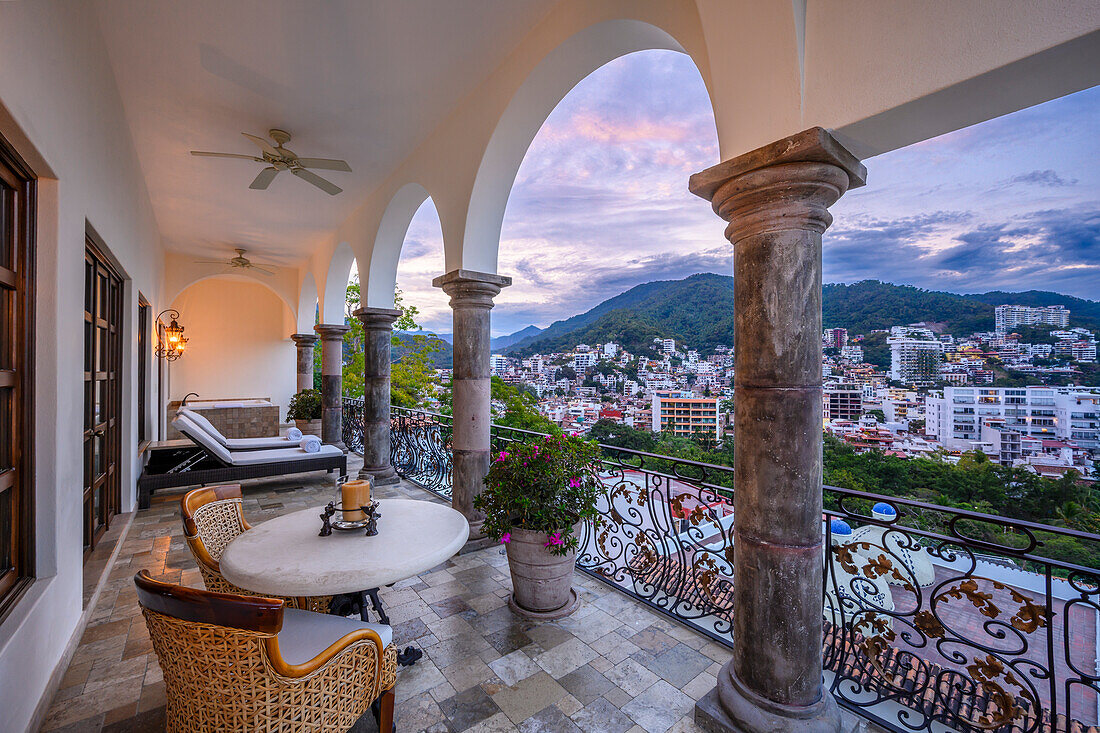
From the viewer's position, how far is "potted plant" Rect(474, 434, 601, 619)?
264 cm

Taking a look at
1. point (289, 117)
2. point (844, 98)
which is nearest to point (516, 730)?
point (844, 98)

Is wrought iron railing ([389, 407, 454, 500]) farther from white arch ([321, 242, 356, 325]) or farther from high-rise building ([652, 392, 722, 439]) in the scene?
high-rise building ([652, 392, 722, 439])

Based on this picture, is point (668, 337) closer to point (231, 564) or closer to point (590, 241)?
point (231, 564)

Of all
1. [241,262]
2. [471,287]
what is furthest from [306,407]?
[471,287]

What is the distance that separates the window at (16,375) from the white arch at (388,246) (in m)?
3.46

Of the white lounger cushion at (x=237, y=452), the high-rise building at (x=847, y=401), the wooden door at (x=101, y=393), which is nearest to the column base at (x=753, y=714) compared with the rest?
the high-rise building at (x=847, y=401)

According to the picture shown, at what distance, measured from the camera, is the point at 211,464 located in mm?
5344

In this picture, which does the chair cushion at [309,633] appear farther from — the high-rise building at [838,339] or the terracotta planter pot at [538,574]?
the high-rise building at [838,339]

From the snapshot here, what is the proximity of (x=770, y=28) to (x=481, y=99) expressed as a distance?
97.6 inches

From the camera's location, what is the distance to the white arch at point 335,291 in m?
7.55

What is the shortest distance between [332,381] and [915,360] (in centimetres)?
803

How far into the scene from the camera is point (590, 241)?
1125 inches

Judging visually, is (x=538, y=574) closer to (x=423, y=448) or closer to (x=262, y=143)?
(x=423, y=448)

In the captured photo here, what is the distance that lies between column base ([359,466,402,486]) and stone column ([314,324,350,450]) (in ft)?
7.24
